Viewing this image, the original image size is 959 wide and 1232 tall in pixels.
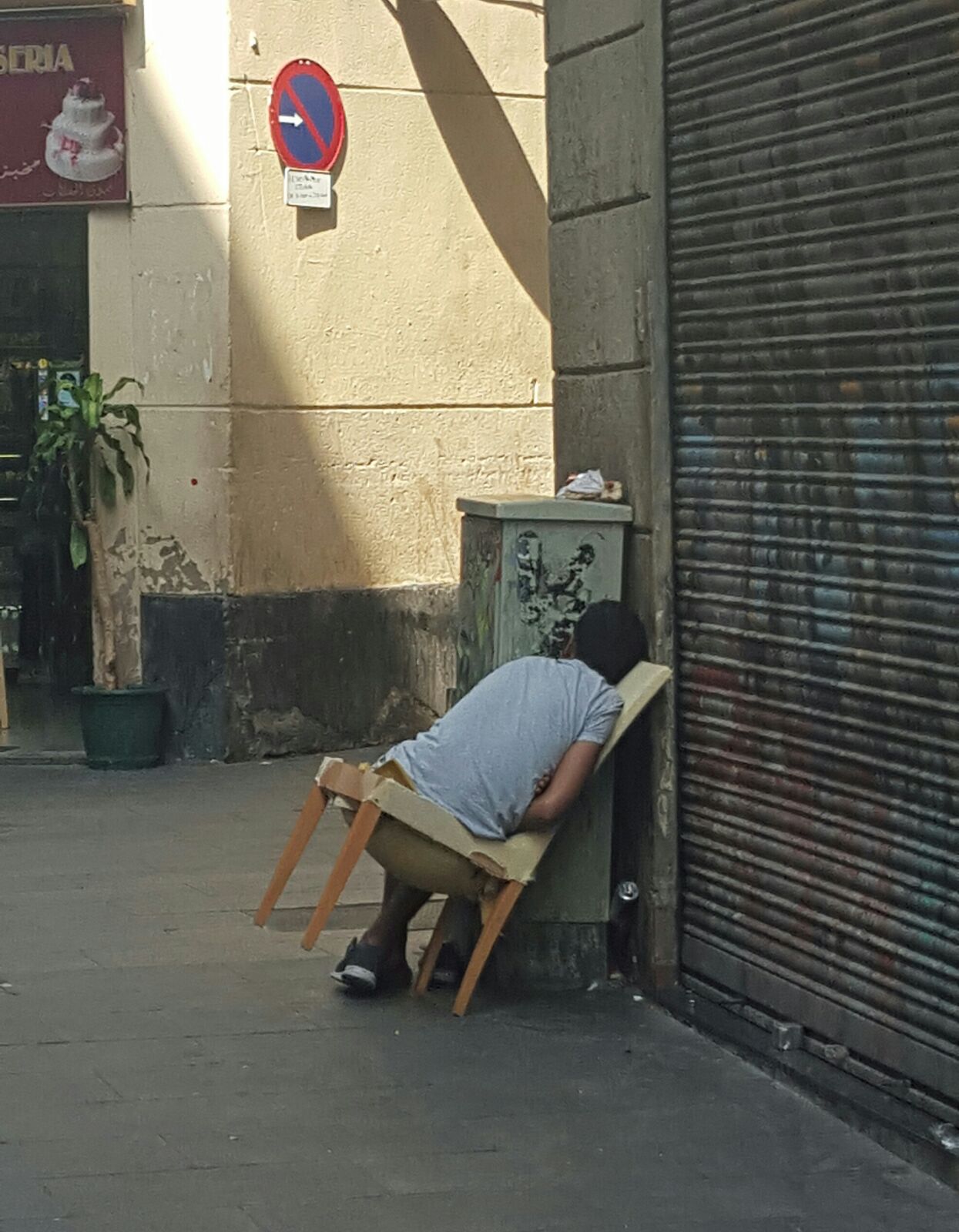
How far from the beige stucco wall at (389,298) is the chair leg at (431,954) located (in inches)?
183

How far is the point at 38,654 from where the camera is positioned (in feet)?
37.9

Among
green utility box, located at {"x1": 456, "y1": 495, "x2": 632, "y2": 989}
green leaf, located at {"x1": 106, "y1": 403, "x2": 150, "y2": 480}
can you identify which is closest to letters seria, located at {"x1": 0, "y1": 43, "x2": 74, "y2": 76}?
green leaf, located at {"x1": 106, "y1": 403, "x2": 150, "y2": 480}

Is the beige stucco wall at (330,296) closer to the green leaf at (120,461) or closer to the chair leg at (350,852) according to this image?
the green leaf at (120,461)

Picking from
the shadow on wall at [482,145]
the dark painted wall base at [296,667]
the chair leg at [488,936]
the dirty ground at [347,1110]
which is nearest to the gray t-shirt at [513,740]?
the chair leg at [488,936]

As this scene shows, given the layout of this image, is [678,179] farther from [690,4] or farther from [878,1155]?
[878,1155]

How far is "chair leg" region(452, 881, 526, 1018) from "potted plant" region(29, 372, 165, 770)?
496cm

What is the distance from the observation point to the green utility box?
6.33 meters

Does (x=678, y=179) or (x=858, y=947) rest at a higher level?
(x=678, y=179)

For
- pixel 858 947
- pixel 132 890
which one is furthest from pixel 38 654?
pixel 858 947

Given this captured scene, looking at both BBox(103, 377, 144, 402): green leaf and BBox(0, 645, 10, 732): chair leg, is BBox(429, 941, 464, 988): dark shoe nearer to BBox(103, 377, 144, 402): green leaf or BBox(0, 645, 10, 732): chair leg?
BBox(103, 377, 144, 402): green leaf

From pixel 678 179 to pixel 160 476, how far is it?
533 cm

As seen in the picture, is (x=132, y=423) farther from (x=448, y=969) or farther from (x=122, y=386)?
(x=448, y=969)

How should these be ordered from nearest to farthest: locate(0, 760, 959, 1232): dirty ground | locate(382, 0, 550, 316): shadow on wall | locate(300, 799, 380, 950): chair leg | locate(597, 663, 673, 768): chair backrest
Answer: locate(0, 760, 959, 1232): dirty ground < locate(300, 799, 380, 950): chair leg < locate(597, 663, 673, 768): chair backrest < locate(382, 0, 550, 316): shadow on wall

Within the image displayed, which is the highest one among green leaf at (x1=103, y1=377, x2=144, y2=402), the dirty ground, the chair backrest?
green leaf at (x1=103, y1=377, x2=144, y2=402)
